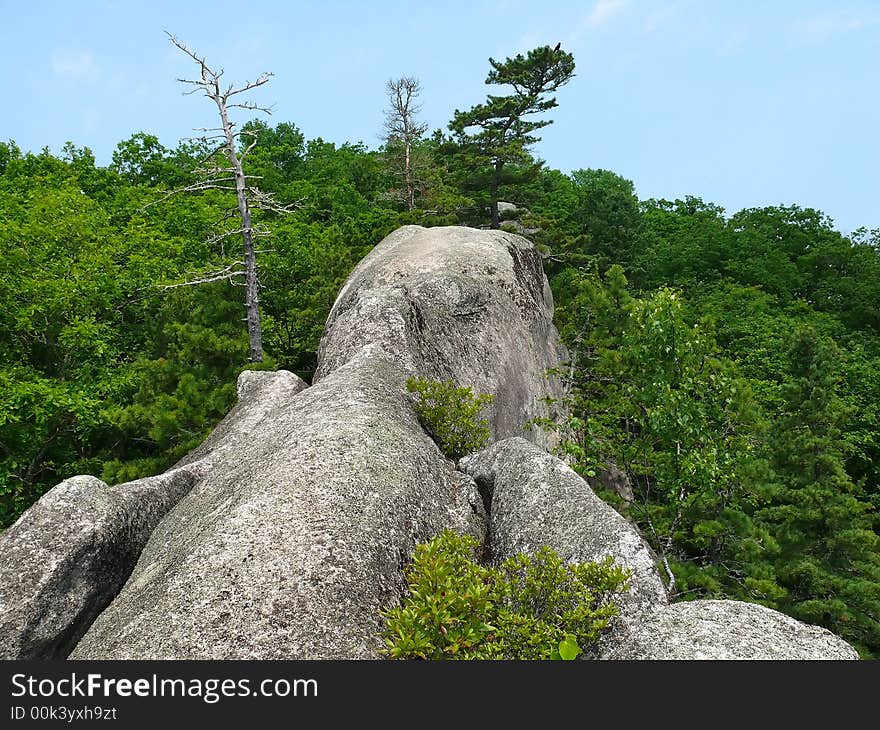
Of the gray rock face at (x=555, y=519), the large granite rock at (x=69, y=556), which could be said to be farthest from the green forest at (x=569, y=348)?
the large granite rock at (x=69, y=556)

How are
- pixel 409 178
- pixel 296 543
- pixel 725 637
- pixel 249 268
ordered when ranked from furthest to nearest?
pixel 409 178
pixel 249 268
pixel 296 543
pixel 725 637

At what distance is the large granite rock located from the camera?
7973 millimetres

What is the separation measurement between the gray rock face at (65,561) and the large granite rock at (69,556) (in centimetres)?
1

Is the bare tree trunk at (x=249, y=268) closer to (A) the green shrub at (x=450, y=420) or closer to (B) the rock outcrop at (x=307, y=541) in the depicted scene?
(B) the rock outcrop at (x=307, y=541)

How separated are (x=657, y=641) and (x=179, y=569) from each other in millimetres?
5320

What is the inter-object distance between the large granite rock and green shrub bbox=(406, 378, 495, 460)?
139 inches

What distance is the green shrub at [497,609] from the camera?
18.9 feet

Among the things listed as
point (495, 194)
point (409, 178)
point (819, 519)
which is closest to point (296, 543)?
point (819, 519)

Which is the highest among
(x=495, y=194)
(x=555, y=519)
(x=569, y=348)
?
(x=495, y=194)

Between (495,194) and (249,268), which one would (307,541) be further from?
(495,194)

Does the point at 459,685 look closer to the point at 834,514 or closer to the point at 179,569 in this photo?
the point at 179,569

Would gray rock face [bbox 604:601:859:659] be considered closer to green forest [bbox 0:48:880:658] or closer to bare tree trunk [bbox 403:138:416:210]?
green forest [bbox 0:48:880:658]

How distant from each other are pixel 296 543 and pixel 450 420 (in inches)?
189

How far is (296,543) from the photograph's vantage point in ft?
23.0
